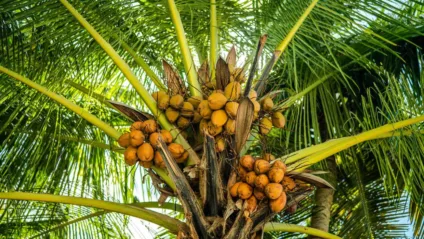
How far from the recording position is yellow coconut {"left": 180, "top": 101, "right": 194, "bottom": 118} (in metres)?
3.30

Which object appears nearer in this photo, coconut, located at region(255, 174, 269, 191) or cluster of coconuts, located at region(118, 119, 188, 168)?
coconut, located at region(255, 174, 269, 191)

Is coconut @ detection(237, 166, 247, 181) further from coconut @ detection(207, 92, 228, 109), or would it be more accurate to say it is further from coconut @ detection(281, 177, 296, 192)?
coconut @ detection(207, 92, 228, 109)

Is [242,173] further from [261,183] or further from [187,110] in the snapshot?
[187,110]

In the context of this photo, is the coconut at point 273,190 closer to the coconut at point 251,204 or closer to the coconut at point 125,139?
the coconut at point 251,204

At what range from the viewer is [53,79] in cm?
409

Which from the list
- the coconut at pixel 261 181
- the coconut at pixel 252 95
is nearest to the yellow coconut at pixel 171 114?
the coconut at pixel 252 95

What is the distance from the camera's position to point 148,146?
3098 millimetres

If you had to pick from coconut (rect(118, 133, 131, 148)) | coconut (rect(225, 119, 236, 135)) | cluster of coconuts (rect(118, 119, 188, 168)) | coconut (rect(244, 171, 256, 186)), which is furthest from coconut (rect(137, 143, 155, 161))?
coconut (rect(244, 171, 256, 186))

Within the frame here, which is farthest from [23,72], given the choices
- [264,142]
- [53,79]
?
[264,142]

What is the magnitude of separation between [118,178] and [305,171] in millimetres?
2532

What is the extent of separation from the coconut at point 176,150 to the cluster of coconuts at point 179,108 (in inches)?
7.8

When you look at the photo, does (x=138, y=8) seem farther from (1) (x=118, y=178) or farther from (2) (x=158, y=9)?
(1) (x=118, y=178)

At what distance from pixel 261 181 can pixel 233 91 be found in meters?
0.50

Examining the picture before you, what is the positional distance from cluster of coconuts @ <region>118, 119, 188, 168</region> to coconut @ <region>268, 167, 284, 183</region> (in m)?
0.46
